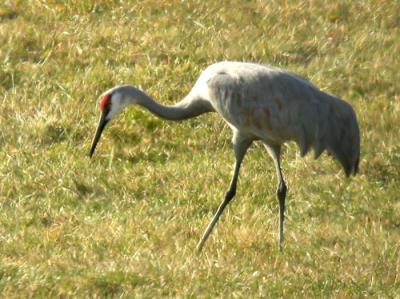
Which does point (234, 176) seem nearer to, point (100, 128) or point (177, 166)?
point (177, 166)

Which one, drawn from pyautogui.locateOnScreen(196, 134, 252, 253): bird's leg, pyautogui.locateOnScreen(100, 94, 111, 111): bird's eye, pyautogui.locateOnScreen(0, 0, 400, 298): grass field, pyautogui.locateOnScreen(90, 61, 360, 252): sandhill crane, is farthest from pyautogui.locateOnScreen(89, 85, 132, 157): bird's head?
pyautogui.locateOnScreen(196, 134, 252, 253): bird's leg

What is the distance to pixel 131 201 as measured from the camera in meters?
7.61

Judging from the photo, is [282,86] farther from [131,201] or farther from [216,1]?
[216,1]

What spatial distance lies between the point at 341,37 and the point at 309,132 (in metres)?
3.22

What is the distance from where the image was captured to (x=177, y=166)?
8047 millimetres

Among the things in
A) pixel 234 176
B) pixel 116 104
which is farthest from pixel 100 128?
pixel 234 176

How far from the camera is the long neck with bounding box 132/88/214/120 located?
7.44m

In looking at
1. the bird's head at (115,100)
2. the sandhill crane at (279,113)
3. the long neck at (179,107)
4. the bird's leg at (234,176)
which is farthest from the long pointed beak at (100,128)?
the bird's leg at (234,176)

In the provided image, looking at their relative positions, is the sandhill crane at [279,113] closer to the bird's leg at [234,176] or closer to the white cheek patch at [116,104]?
the bird's leg at [234,176]

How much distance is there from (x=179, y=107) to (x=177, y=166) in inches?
25.1

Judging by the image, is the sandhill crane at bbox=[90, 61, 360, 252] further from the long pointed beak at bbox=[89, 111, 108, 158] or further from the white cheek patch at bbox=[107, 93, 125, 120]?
the long pointed beak at bbox=[89, 111, 108, 158]

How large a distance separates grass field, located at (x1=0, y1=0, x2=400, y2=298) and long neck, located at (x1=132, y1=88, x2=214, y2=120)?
49 centimetres

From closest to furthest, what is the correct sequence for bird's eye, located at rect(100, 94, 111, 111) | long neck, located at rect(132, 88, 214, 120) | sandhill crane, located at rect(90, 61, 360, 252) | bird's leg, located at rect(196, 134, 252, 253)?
sandhill crane, located at rect(90, 61, 360, 252) < bird's leg, located at rect(196, 134, 252, 253) < long neck, located at rect(132, 88, 214, 120) < bird's eye, located at rect(100, 94, 111, 111)

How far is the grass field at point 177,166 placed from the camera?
6492 millimetres
